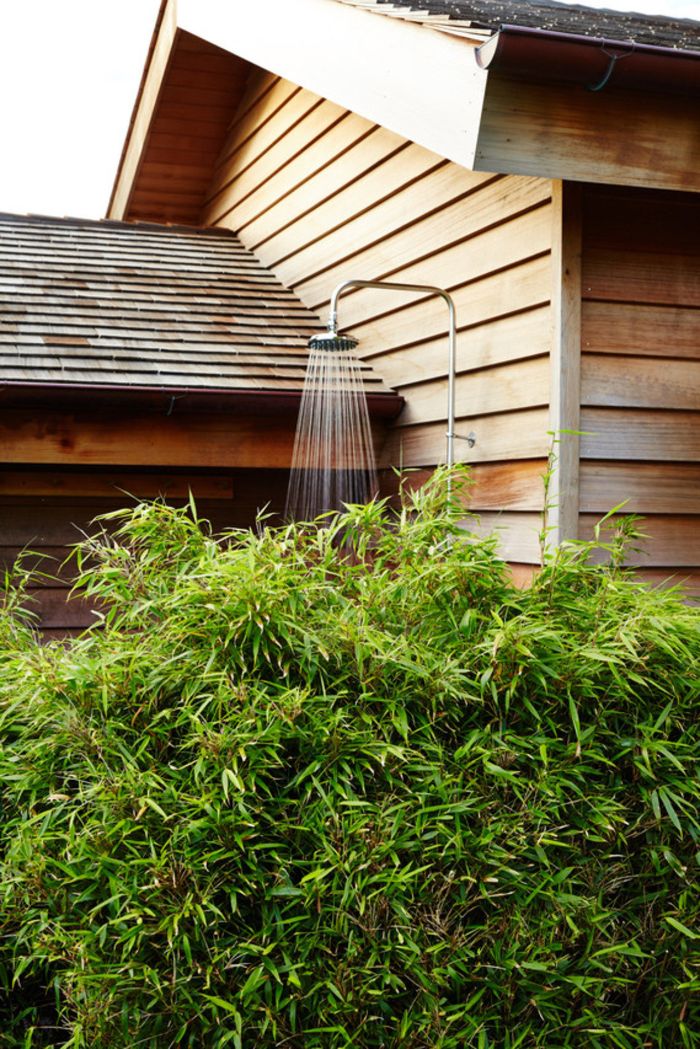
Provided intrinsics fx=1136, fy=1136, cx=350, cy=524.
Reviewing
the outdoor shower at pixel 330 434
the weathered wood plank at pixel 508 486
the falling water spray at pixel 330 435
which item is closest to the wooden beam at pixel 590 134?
the weathered wood plank at pixel 508 486

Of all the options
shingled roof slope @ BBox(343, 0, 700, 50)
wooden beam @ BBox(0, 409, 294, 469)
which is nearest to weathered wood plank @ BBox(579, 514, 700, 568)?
shingled roof slope @ BBox(343, 0, 700, 50)

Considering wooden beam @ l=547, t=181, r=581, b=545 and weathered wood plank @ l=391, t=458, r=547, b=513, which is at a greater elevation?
wooden beam @ l=547, t=181, r=581, b=545

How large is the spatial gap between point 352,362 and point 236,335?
946 millimetres

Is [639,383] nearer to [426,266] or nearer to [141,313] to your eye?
[426,266]

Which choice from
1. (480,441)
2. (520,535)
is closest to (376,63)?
(480,441)

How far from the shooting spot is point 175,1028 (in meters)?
2.31

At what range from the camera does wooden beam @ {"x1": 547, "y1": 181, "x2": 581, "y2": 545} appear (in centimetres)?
421

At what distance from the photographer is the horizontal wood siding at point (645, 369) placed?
14.2 feet

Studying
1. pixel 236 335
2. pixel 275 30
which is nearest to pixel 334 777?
pixel 236 335

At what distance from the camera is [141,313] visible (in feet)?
20.8

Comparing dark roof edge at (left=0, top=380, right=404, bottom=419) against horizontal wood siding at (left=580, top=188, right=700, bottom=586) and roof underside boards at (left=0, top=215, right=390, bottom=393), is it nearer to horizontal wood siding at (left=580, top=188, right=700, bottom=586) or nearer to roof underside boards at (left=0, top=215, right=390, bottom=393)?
roof underside boards at (left=0, top=215, right=390, bottom=393)

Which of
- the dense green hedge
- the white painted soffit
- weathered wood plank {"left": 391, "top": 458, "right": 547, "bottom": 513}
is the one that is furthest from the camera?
weathered wood plank {"left": 391, "top": 458, "right": 547, "bottom": 513}

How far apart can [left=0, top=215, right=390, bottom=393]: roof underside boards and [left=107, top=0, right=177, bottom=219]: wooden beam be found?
1.00m

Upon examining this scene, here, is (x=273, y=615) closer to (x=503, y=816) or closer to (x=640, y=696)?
Result: (x=503, y=816)
